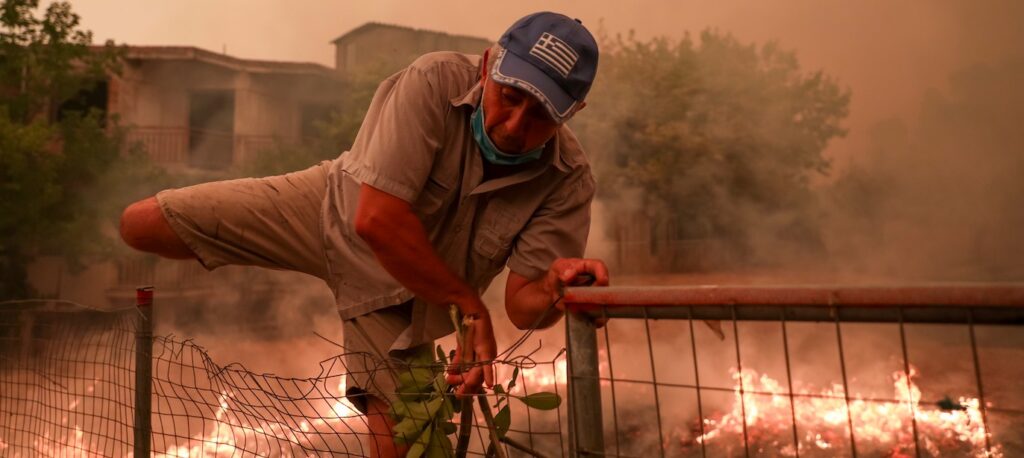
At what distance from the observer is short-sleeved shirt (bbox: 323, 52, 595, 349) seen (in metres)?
2.38

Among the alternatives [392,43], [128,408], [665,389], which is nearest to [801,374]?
[665,389]

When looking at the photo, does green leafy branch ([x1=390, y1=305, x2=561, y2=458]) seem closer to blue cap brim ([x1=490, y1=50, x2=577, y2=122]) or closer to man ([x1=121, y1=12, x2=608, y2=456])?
man ([x1=121, y1=12, x2=608, y2=456])

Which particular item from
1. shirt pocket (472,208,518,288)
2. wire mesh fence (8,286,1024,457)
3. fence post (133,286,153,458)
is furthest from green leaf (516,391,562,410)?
fence post (133,286,153,458)

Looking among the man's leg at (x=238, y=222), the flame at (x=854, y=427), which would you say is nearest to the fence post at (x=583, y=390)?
the man's leg at (x=238, y=222)

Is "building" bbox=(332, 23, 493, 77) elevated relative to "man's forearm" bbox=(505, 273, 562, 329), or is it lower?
elevated

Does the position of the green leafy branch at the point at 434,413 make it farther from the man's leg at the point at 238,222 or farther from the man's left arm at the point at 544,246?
the man's leg at the point at 238,222

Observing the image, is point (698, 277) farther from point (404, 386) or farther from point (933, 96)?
point (404, 386)

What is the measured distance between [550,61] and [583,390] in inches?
35.2

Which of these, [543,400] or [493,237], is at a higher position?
[493,237]

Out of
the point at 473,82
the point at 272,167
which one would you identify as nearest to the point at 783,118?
the point at 272,167

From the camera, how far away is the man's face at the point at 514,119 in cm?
221

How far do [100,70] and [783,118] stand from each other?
10.9 m

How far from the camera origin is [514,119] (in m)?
2.23

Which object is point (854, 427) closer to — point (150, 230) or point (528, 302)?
point (528, 302)
